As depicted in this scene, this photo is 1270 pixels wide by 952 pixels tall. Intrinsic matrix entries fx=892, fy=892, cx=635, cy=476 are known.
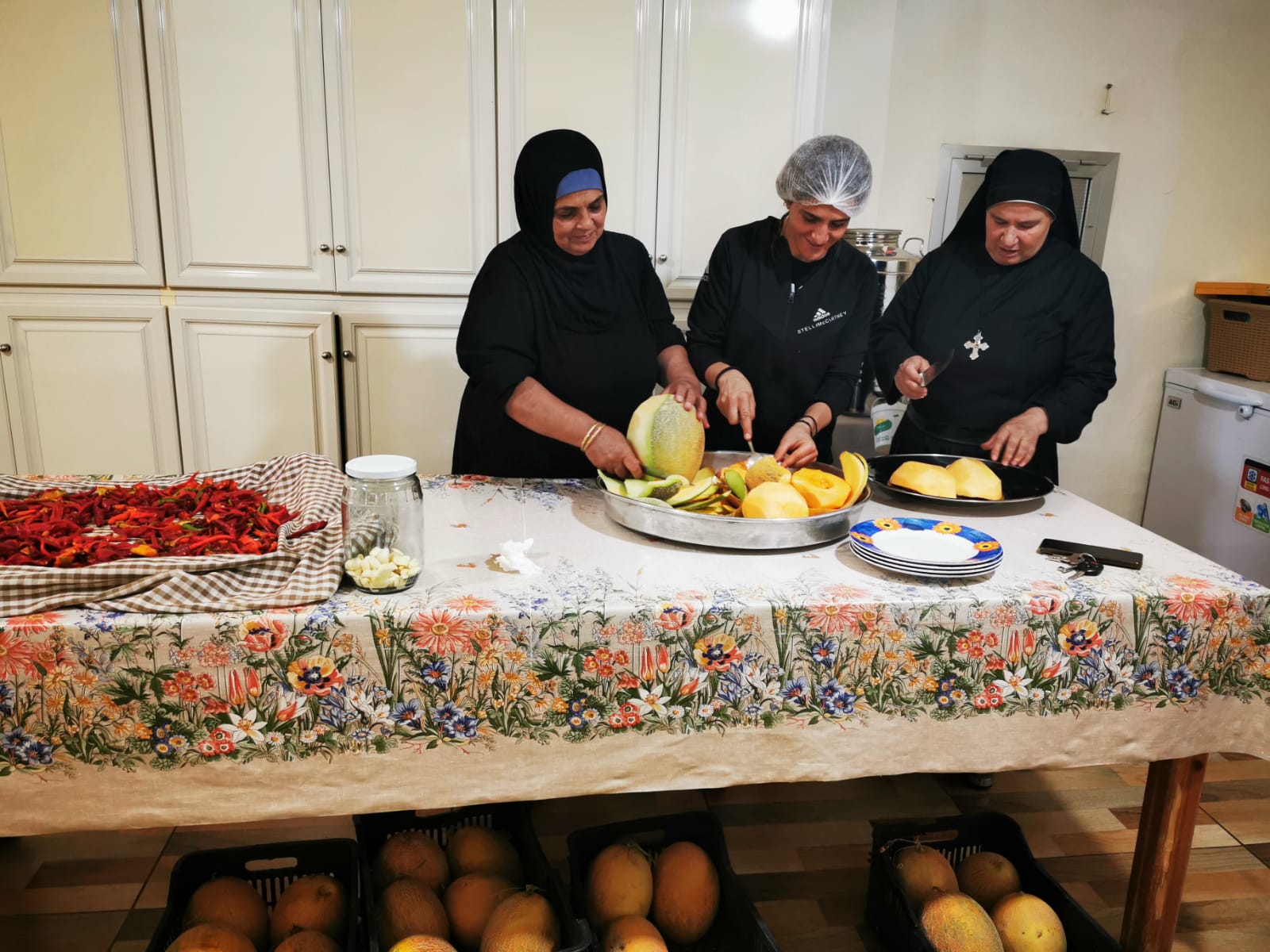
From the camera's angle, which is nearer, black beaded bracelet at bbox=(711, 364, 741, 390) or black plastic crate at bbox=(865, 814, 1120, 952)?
black plastic crate at bbox=(865, 814, 1120, 952)

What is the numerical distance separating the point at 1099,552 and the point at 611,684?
2.72 feet

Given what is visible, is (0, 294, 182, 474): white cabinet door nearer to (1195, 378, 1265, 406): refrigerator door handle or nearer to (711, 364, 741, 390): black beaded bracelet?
(711, 364, 741, 390): black beaded bracelet

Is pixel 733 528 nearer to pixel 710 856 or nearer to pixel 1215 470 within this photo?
pixel 710 856

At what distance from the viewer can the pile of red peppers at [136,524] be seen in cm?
124

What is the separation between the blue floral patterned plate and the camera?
1.36 metres

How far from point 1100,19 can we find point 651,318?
2411 mm

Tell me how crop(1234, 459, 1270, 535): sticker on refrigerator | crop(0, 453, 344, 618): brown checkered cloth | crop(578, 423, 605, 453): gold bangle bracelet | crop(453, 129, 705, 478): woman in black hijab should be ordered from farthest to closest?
crop(1234, 459, 1270, 535): sticker on refrigerator
crop(453, 129, 705, 478): woman in black hijab
crop(578, 423, 605, 453): gold bangle bracelet
crop(0, 453, 344, 618): brown checkered cloth

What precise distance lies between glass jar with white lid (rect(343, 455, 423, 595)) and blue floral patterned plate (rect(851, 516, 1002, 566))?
2.26 feet

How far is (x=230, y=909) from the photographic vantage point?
1357 mm

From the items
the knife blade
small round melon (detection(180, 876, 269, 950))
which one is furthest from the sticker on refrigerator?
small round melon (detection(180, 876, 269, 950))

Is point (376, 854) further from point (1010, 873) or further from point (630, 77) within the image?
point (630, 77)

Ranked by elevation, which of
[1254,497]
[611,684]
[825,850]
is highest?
[611,684]

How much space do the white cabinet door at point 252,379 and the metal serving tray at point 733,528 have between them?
4.89 ft

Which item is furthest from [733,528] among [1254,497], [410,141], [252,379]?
[1254,497]
